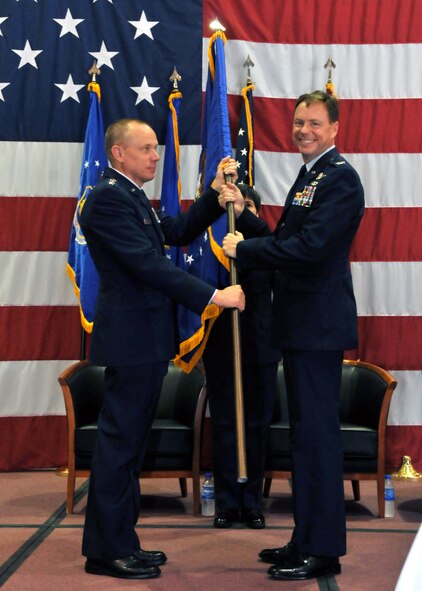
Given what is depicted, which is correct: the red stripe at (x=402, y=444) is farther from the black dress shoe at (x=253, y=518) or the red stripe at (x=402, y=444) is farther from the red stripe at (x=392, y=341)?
the black dress shoe at (x=253, y=518)

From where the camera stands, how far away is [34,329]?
18.4ft

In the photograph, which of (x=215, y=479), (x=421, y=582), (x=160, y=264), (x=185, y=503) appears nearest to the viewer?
(x=421, y=582)

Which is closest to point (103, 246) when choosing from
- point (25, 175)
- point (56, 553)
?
point (56, 553)

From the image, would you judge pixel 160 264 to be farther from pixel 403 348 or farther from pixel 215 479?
pixel 403 348

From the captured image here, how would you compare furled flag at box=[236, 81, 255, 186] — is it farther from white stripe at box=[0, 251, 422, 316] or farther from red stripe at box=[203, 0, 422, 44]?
white stripe at box=[0, 251, 422, 316]

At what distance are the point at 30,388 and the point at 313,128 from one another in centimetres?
292

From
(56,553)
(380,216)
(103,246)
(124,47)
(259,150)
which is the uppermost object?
(124,47)

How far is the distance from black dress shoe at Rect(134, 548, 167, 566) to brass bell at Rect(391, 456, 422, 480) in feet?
7.26

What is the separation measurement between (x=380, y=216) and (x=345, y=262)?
225cm

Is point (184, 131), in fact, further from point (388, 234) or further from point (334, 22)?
point (388, 234)

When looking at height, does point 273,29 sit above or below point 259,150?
above

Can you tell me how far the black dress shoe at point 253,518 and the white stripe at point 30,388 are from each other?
1.73 m

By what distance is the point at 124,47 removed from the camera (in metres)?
5.57

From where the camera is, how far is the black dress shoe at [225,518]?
4.23 m
